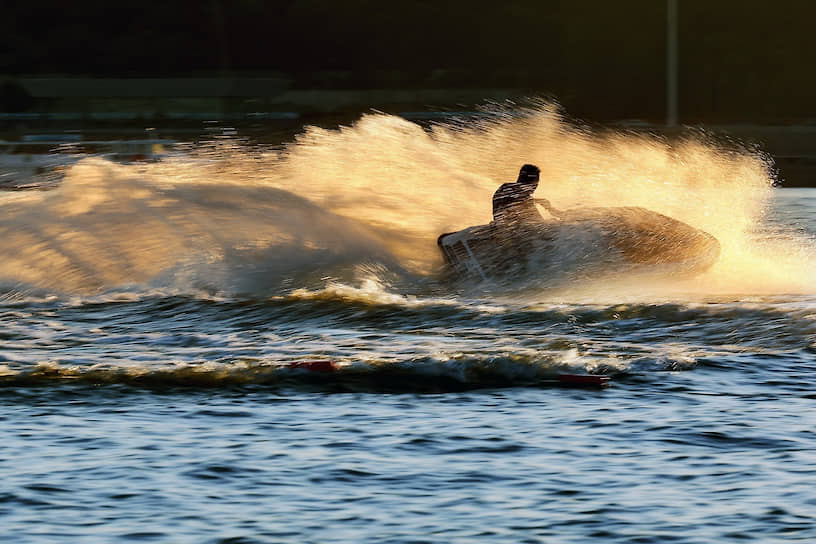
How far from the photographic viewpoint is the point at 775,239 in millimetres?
21969

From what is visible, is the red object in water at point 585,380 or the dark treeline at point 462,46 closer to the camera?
the red object in water at point 585,380

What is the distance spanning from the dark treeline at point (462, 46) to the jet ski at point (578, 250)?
33013mm

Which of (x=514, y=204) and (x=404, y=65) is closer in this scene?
(x=514, y=204)

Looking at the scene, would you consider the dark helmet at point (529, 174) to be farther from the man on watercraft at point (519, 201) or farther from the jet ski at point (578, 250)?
the jet ski at point (578, 250)

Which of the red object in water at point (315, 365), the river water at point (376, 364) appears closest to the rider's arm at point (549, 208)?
the river water at point (376, 364)

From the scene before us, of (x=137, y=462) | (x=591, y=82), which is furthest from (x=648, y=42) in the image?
(x=137, y=462)

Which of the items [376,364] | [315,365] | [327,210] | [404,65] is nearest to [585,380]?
[376,364]

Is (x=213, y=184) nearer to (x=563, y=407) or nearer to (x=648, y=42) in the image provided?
(x=563, y=407)

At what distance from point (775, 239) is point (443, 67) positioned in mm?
39365

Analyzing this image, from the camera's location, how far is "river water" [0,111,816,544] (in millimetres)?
8234

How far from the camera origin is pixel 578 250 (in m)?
17.0

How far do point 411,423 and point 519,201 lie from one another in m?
7.04

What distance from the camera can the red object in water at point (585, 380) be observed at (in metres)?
11.2

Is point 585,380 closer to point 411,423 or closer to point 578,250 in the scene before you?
point 411,423
